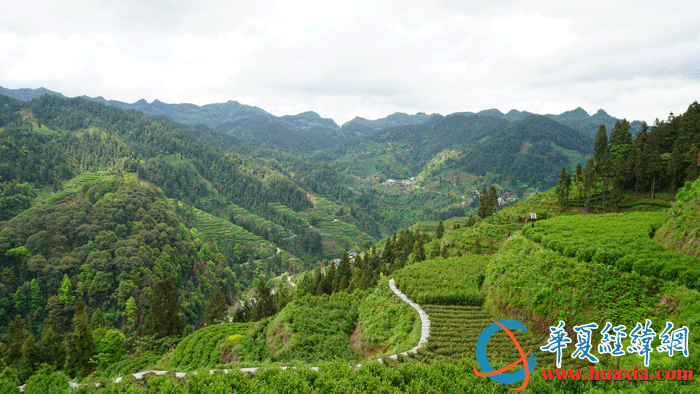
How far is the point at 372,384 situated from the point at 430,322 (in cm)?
928

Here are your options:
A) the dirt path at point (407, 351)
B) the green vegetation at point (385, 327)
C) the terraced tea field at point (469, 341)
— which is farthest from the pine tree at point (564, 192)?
the green vegetation at point (385, 327)

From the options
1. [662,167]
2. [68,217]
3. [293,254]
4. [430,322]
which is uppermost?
[662,167]

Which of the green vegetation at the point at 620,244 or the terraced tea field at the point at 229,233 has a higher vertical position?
the green vegetation at the point at 620,244

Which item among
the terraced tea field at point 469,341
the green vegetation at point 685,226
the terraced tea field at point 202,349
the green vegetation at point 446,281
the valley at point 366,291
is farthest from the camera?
the terraced tea field at point 202,349

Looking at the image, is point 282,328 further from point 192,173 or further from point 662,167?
point 192,173

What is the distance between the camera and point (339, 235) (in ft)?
583

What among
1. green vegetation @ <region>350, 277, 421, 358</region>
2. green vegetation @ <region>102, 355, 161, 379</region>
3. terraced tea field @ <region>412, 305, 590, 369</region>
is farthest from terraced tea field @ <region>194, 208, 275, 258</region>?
terraced tea field @ <region>412, 305, 590, 369</region>

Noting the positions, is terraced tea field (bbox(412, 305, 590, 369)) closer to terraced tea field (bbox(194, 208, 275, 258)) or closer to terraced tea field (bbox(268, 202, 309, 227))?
terraced tea field (bbox(194, 208, 275, 258))

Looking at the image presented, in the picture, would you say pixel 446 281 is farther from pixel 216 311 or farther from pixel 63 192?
pixel 63 192

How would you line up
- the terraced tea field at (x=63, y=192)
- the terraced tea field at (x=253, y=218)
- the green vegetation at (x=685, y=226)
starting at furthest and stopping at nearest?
1. the terraced tea field at (x=253, y=218)
2. the terraced tea field at (x=63, y=192)
3. the green vegetation at (x=685, y=226)

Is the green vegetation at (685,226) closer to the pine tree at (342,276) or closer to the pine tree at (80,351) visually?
the pine tree at (342,276)

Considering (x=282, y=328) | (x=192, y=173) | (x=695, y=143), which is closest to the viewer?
(x=282, y=328)

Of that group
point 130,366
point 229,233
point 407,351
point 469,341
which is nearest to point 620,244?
point 469,341

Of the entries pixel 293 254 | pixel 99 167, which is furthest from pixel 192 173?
pixel 293 254
